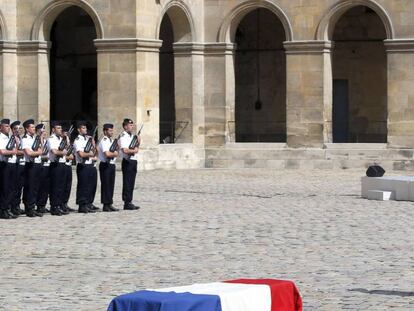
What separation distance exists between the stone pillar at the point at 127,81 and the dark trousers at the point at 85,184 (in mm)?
9606

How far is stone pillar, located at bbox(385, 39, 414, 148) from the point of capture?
1277 inches

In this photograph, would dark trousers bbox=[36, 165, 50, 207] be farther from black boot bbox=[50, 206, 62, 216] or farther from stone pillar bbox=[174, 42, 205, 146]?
stone pillar bbox=[174, 42, 205, 146]

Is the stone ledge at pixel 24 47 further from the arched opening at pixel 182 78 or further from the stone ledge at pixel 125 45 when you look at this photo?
the arched opening at pixel 182 78

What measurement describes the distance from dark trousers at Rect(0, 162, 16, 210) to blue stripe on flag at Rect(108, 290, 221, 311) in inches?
491

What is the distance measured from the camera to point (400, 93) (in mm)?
32656

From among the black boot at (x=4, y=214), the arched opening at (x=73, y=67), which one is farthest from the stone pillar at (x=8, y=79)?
the black boot at (x=4, y=214)

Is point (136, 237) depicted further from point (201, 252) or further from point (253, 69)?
point (253, 69)

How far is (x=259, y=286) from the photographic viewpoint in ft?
27.7

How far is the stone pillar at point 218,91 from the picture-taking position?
3406 cm

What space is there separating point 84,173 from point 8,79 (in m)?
11.8

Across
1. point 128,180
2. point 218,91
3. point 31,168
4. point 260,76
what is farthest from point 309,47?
point 31,168

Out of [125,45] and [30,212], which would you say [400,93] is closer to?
[125,45]

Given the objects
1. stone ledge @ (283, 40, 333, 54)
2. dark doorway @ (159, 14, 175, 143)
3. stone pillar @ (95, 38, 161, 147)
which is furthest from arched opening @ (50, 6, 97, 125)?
stone ledge @ (283, 40, 333, 54)

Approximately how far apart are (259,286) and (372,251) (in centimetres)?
671
